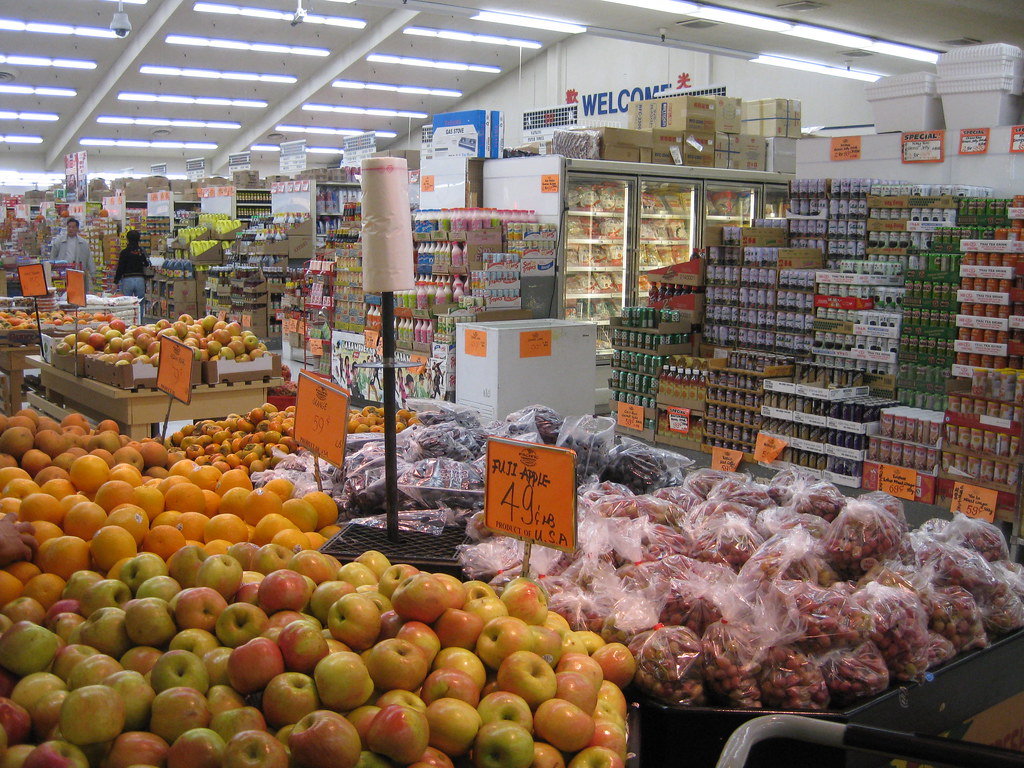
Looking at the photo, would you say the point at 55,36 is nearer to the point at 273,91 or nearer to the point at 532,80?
the point at 273,91

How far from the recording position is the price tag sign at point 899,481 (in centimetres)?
469

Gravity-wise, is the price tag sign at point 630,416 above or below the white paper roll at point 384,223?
below

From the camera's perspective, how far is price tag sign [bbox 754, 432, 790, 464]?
17.1 feet

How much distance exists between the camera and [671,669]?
6.38 feet

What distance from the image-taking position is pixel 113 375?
17.0 ft

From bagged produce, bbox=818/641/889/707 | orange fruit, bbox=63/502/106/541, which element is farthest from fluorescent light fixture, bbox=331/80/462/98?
bagged produce, bbox=818/641/889/707

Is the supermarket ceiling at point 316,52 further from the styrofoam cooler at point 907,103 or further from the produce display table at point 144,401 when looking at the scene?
the produce display table at point 144,401

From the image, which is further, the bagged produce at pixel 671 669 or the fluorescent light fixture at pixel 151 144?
the fluorescent light fixture at pixel 151 144

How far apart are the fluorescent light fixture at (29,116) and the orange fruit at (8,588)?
26.2 metres

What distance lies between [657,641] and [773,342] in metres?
3.93

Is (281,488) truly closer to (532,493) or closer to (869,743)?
(532,493)

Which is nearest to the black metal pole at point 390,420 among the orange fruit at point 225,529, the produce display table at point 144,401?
the orange fruit at point 225,529

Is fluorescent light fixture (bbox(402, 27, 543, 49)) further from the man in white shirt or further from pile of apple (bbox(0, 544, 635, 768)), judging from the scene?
pile of apple (bbox(0, 544, 635, 768))

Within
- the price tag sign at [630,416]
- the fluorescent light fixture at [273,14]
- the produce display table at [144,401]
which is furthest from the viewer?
the fluorescent light fixture at [273,14]
